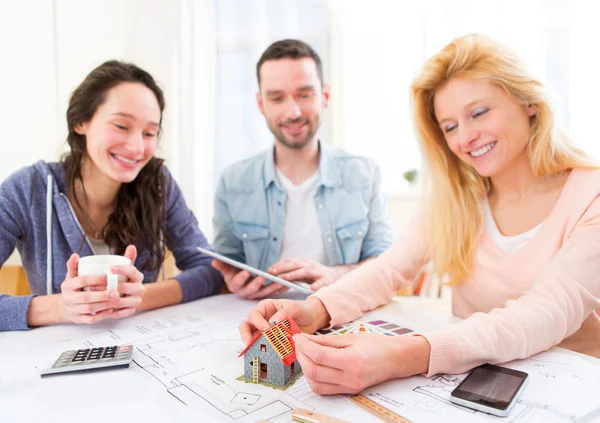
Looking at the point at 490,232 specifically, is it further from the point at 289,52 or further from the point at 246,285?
the point at 289,52

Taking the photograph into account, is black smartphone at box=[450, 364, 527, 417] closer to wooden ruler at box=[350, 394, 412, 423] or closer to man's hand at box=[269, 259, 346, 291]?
wooden ruler at box=[350, 394, 412, 423]

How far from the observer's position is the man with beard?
6.13 feet

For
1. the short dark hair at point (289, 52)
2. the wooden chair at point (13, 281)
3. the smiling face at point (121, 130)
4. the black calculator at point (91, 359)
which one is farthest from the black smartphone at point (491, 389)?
the wooden chair at point (13, 281)

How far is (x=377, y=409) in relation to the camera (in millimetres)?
661

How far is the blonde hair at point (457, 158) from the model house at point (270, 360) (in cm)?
64

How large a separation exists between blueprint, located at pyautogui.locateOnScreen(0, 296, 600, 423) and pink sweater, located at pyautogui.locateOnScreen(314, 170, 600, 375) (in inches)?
2.1

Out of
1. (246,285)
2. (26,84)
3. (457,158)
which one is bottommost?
(246,285)

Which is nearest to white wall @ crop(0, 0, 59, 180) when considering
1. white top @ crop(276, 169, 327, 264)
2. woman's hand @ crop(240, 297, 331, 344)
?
white top @ crop(276, 169, 327, 264)

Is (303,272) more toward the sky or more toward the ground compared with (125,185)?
more toward the ground

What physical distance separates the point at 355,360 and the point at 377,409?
80mm

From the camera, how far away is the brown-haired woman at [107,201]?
1360 millimetres

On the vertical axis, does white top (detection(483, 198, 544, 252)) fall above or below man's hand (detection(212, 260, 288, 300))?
above

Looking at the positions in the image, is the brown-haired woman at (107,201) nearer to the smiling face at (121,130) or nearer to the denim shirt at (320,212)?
the smiling face at (121,130)

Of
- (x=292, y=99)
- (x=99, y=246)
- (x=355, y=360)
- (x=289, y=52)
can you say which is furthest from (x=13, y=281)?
(x=355, y=360)
